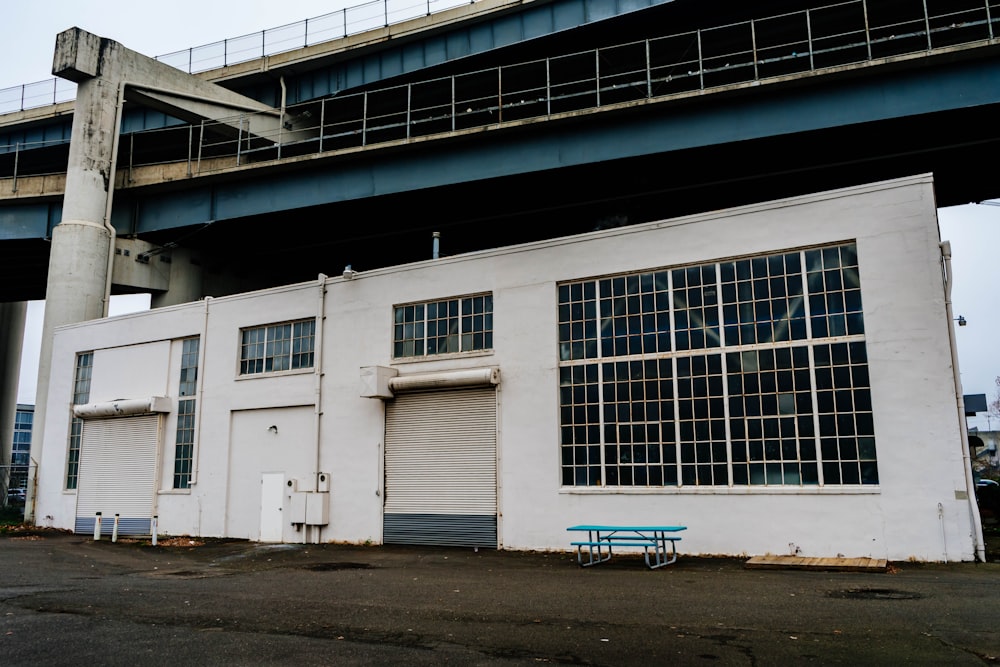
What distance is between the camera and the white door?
2170 centimetres

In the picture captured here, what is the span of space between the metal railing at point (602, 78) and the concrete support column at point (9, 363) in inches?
865

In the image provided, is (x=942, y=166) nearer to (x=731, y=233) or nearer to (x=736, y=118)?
(x=736, y=118)

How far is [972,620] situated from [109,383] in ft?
84.6

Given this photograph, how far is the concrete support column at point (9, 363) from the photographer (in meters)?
49.6

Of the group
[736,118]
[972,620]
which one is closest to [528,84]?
[736,118]

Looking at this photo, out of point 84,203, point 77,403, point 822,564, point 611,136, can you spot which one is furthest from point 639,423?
point 84,203

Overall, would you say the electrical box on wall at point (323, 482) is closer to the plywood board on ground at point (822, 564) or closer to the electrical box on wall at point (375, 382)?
the electrical box on wall at point (375, 382)

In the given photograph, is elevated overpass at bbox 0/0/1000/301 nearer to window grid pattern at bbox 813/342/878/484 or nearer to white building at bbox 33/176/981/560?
white building at bbox 33/176/981/560

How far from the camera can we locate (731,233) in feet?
54.3

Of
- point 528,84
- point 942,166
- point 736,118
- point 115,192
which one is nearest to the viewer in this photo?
point 736,118

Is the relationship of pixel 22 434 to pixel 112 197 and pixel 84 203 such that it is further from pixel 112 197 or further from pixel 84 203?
pixel 84 203

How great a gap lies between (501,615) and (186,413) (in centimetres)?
1799

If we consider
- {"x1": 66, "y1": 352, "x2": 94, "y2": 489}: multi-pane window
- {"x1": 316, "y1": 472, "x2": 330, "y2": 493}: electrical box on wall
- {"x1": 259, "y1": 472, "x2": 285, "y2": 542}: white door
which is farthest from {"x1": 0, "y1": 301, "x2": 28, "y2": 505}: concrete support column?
{"x1": 316, "y1": 472, "x2": 330, "y2": 493}: electrical box on wall

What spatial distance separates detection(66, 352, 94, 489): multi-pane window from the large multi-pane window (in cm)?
1841
